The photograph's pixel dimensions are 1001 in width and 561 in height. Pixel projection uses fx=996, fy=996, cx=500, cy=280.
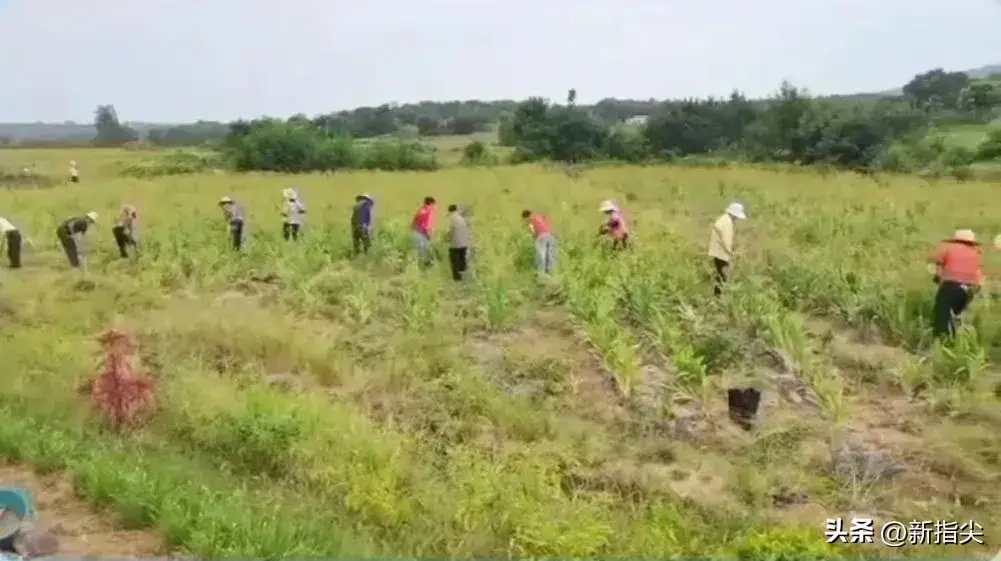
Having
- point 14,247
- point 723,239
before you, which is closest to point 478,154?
point 723,239

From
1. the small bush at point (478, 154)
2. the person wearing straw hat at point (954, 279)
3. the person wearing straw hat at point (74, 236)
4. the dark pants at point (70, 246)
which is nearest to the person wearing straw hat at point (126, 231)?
the person wearing straw hat at point (74, 236)

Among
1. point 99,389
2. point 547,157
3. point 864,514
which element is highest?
point 547,157

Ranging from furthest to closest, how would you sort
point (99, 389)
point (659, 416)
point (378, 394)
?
point (378, 394), point (659, 416), point (99, 389)

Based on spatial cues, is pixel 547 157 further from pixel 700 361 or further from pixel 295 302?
pixel 700 361

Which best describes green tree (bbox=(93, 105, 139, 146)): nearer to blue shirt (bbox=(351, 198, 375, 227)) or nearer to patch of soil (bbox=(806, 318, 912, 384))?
blue shirt (bbox=(351, 198, 375, 227))

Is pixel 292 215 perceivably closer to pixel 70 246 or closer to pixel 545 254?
pixel 70 246

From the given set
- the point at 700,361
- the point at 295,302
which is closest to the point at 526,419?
the point at 700,361

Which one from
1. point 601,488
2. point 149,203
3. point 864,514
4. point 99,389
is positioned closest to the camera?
point 864,514

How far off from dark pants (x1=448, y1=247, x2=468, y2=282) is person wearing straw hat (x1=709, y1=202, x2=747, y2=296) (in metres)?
2.11

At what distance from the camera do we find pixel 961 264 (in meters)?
5.81

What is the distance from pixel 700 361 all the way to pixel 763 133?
455 centimetres

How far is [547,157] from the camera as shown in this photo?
1045cm

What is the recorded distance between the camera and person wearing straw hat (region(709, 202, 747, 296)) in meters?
7.10

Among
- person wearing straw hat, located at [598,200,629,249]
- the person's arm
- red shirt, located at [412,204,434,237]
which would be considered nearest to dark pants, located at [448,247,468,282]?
red shirt, located at [412,204,434,237]
